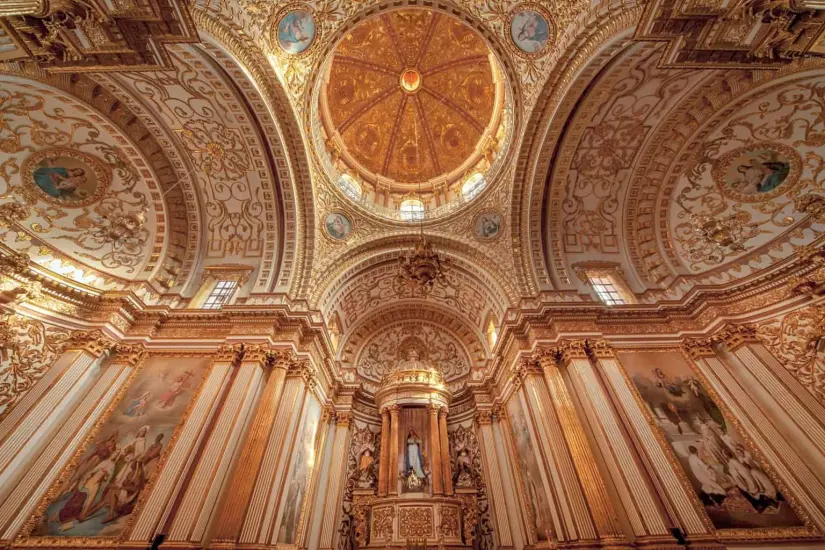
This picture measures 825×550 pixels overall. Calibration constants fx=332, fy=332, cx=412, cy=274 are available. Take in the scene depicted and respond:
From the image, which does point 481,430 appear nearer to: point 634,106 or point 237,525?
point 237,525

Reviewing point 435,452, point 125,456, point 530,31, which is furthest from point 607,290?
point 125,456

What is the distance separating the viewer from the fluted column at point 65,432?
7047 millimetres

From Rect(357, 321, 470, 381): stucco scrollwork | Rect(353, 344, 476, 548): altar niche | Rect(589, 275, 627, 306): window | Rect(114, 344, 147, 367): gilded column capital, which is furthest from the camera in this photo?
Rect(357, 321, 470, 381): stucco scrollwork

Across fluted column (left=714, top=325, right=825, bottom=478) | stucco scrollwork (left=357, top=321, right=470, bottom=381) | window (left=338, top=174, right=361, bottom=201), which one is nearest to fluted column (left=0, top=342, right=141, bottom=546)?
stucco scrollwork (left=357, top=321, right=470, bottom=381)

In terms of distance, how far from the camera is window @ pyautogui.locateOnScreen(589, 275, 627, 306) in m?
12.0

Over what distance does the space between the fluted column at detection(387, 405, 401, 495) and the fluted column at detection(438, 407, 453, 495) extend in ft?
5.60

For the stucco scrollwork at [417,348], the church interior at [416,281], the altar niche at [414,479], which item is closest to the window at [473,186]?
the church interior at [416,281]

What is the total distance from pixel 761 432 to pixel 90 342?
17623mm

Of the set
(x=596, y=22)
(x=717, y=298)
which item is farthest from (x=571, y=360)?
(x=596, y=22)

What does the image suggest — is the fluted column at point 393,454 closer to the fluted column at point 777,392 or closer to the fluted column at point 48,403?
the fluted column at point 48,403

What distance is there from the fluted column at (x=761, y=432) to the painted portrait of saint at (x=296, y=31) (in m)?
15.4

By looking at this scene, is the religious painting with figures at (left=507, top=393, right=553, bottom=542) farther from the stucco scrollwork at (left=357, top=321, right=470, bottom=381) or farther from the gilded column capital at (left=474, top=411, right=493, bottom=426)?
the stucco scrollwork at (left=357, top=321, right=470, bottom=381)

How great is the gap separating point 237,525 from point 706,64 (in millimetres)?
13242

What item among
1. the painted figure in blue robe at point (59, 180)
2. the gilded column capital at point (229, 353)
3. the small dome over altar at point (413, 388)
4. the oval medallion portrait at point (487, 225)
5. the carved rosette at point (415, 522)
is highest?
the oval medallion portrait at point (487, 225)
